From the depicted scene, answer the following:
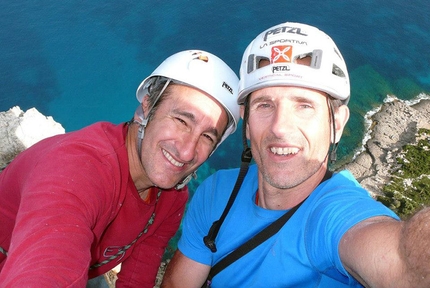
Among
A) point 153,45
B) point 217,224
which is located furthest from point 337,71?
point 153,45

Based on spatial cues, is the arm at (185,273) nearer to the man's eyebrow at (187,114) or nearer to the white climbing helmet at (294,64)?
the man's eyebrow at (187,114)

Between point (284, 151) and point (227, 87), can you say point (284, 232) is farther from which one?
point (227, 87)

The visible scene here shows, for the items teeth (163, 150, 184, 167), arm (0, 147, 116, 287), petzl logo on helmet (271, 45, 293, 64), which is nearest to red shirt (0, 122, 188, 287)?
arm (0, 147, 116, 287)

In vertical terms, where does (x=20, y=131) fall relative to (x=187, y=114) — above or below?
below

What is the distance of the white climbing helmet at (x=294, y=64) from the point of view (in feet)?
10.6

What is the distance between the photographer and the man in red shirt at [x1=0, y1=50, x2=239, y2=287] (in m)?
2.43

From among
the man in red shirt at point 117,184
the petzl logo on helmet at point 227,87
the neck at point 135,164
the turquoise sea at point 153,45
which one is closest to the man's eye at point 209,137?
the man in red shirt at point 117,184

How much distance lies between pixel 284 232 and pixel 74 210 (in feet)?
5.00

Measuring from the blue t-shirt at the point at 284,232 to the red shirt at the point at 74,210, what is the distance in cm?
64

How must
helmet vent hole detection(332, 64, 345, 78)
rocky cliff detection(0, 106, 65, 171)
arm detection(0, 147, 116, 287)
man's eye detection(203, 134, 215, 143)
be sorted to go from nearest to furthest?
1. arm detection(0, 147, 116, 287)
2. helmet vent hole detection(332, 64, 345, 78)
3. man's eye detection(203, 134, 215, 143)
4. rocky cliff detection(0, 106, 65, 171)

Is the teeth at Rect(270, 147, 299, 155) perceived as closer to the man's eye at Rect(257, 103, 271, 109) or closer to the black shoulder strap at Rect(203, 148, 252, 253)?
the man's eye at Rect(257, 103, 271, 109)

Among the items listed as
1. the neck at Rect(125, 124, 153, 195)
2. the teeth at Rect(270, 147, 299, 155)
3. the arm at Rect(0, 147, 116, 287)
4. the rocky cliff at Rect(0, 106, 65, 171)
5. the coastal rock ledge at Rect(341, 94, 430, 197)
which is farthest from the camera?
the coastal rock ledge at Rect(341, 94, 430, 197)

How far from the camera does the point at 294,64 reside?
329 cm

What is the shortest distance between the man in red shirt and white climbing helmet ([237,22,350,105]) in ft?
1.96
